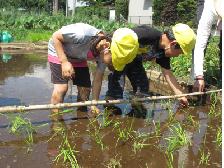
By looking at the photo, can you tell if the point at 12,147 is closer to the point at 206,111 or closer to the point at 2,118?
the point at 2,118

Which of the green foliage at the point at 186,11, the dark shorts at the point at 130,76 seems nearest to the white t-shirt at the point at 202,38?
the dark shorts at the point at 130,76

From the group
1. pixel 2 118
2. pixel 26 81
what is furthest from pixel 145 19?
pixel 2 118

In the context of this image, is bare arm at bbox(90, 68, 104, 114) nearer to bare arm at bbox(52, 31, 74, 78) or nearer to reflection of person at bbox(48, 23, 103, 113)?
reflection of person at bbox(48, 23, 103, 113)

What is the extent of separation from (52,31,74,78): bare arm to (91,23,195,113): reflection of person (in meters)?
0.37

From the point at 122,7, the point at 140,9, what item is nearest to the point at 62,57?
the point at 140,9

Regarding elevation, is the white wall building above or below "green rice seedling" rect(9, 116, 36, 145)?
above

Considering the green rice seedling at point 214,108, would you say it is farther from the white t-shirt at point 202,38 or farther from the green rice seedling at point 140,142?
the green rice seedling at point 140,142

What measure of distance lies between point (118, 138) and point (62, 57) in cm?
111

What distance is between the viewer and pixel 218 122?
14.4 feet

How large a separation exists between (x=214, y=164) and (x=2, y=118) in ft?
7.14

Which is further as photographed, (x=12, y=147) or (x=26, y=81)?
(x=26, y=81)

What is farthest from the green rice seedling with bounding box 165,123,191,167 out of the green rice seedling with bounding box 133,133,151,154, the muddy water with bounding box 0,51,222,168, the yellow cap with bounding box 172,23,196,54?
the yellow cap with bounding box 172,23,196,54

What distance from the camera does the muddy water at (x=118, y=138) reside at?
3012 millimetres

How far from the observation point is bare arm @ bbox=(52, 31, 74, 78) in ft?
13.2
